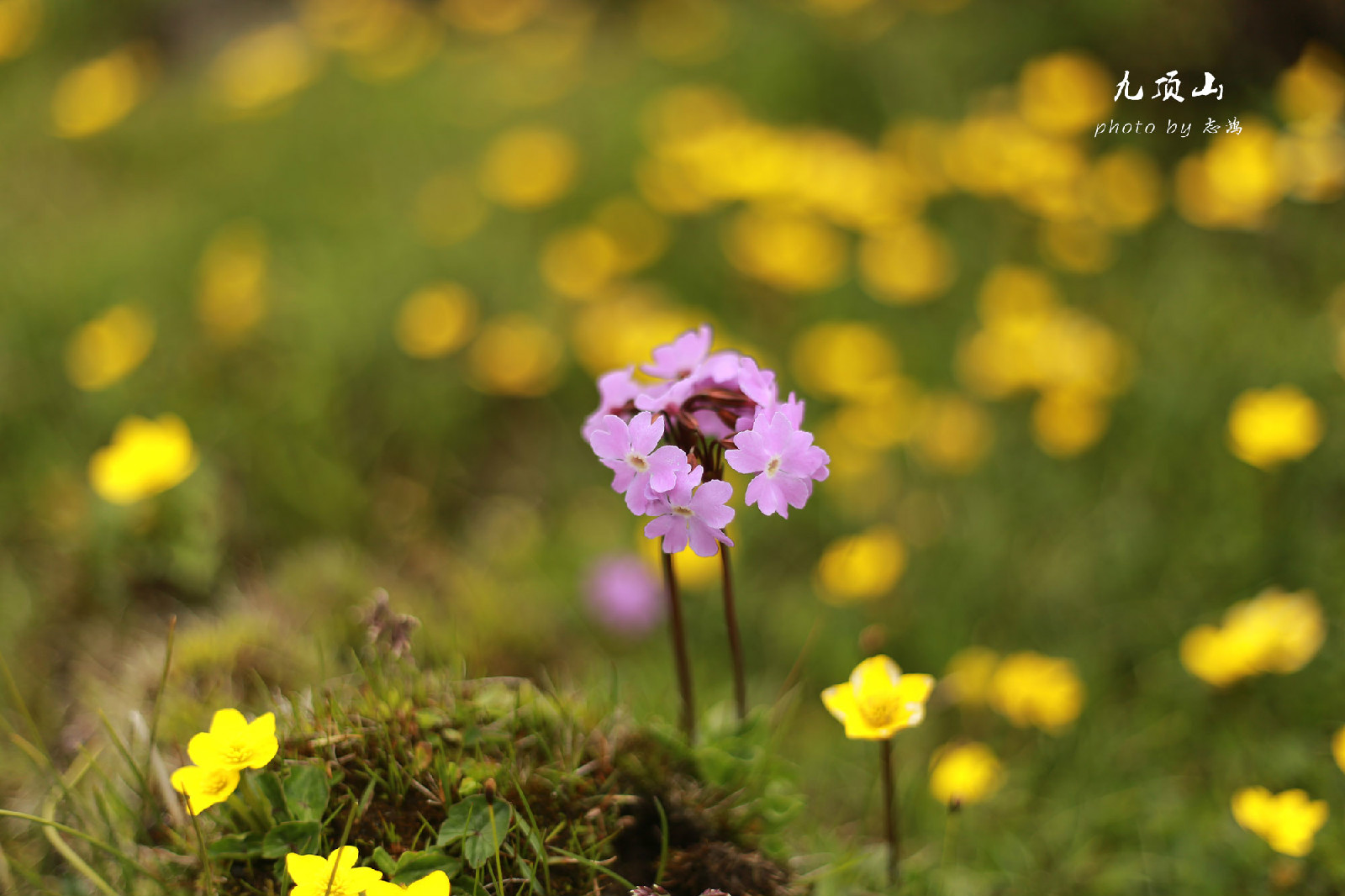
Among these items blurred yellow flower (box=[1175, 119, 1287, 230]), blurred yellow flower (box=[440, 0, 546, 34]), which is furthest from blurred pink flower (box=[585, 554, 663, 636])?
blurred yellow flower (box=[440, 0, 546, 34])

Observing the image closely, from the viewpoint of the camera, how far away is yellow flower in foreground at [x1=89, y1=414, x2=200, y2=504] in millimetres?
2244

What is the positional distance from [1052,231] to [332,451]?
2.79 metres

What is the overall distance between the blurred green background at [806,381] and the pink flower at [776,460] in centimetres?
35

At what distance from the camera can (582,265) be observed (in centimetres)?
349

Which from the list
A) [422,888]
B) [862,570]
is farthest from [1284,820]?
[422,888]

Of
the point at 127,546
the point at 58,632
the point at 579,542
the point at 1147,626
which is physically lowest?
the point at 1147,626

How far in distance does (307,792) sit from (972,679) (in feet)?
5.25

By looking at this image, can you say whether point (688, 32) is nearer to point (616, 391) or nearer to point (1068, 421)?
point (1068, 421)

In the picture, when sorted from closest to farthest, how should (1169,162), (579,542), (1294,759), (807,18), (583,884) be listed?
(583,884)
(1294,759)
(579,542)
(1169,162)
(807,18)

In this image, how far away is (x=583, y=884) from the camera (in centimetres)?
140

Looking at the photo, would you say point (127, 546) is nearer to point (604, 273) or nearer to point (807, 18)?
point (604, 273)

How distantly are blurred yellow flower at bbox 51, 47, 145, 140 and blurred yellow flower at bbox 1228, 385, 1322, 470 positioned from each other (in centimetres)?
565

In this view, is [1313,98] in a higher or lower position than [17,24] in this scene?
lower

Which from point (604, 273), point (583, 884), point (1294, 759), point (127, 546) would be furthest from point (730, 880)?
point (604, 273)
